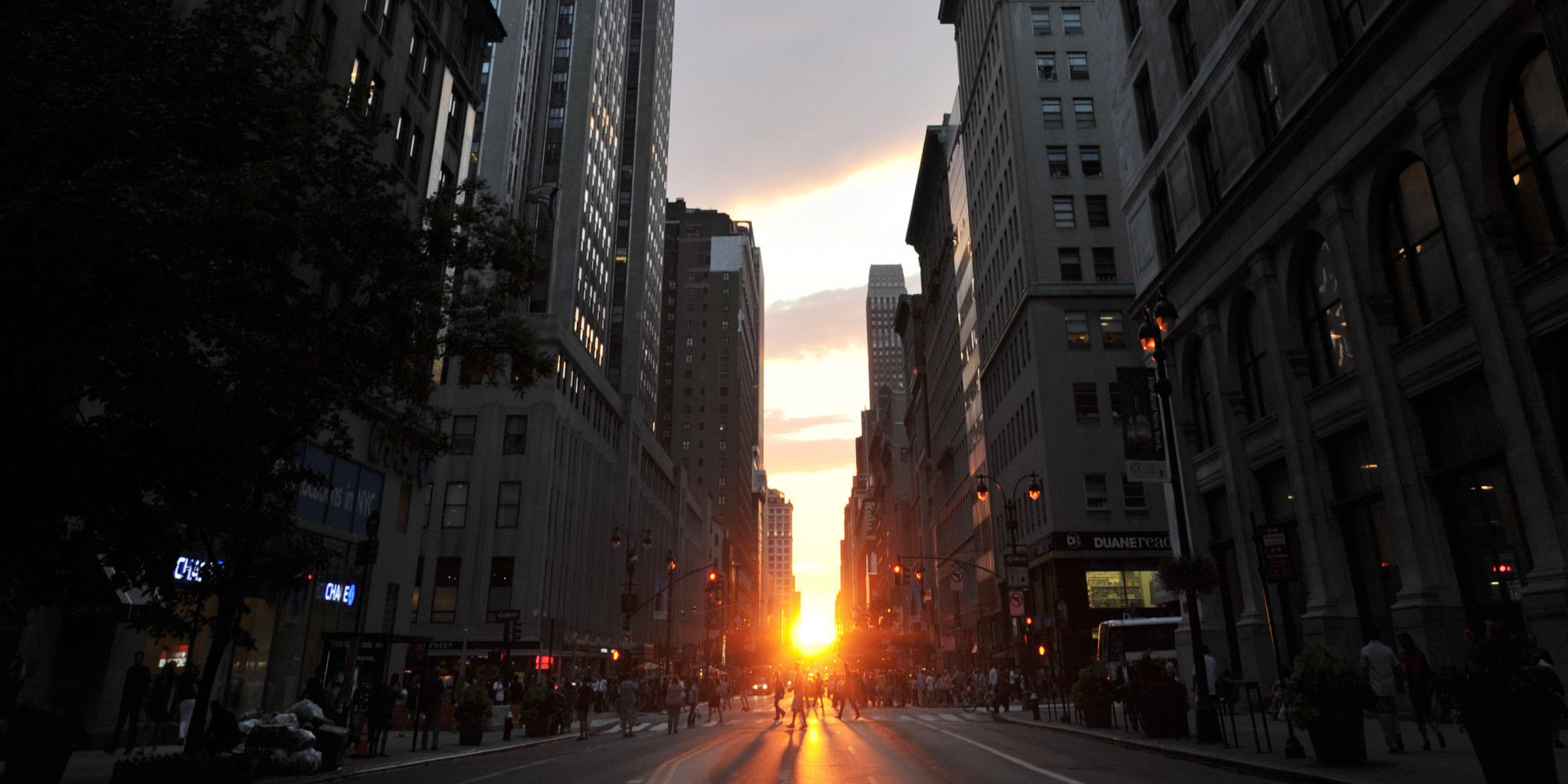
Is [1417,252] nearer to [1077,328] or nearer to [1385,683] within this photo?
[1385,683]

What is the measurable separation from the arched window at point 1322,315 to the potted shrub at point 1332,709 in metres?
12.6

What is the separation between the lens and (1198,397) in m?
31.9

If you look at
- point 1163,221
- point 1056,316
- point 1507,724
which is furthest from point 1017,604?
point 1507,724

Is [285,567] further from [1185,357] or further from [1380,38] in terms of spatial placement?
[1185,357]

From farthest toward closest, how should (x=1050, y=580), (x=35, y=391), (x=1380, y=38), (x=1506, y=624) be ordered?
1. (x=1050, y=580)
2. (x=1380, y=38)
3. (x=1506, y=624)
4. (x=35, y=391)

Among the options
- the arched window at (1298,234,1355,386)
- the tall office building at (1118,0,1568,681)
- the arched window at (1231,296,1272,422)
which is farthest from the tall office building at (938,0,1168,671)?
the arched window at (1298,234,1355,386)

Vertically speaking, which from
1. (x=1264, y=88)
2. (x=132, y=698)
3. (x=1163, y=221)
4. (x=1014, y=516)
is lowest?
(x=132, y=698)

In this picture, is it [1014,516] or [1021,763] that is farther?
[1014,516]

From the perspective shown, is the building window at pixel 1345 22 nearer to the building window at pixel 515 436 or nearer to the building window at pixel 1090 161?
the building window at pixel 1090 161

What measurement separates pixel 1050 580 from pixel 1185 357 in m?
22.3

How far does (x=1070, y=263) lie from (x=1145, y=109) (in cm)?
2076

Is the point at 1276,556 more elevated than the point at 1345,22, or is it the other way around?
the point at 1345,22

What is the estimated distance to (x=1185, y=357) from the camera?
3219cm

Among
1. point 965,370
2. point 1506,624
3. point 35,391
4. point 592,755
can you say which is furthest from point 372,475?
point 965,370
